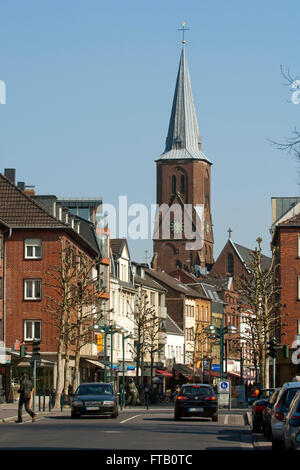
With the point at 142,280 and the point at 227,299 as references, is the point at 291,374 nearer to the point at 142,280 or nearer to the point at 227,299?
the point at 142,280

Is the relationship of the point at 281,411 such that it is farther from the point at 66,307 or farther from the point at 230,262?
the point at 230,262

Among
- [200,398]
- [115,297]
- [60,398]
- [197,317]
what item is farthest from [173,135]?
[200,398]

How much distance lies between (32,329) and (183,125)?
103 m

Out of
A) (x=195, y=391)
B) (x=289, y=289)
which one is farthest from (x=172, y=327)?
(x=195, y=391)

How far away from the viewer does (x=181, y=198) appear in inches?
6801

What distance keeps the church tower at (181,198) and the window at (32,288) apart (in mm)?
102533

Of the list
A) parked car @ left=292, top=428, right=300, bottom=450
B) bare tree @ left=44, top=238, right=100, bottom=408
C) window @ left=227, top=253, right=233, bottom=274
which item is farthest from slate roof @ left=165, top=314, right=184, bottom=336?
parked car @ left=292, top=428, right=300, bottom=450

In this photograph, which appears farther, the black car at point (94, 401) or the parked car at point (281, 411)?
the black car at point (94, 401)

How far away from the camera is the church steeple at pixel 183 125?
16288 cm

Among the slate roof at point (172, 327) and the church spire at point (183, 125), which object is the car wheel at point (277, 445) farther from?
the church spire at point (183, 125)

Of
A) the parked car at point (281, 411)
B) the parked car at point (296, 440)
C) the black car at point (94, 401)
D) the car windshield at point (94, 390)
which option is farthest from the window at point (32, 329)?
the parked car at point (296, 440)

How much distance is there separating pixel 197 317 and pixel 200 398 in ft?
305

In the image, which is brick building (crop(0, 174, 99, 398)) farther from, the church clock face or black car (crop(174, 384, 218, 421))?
the church clock face

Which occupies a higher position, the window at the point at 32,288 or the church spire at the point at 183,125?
the church spire at the point at 183,125
